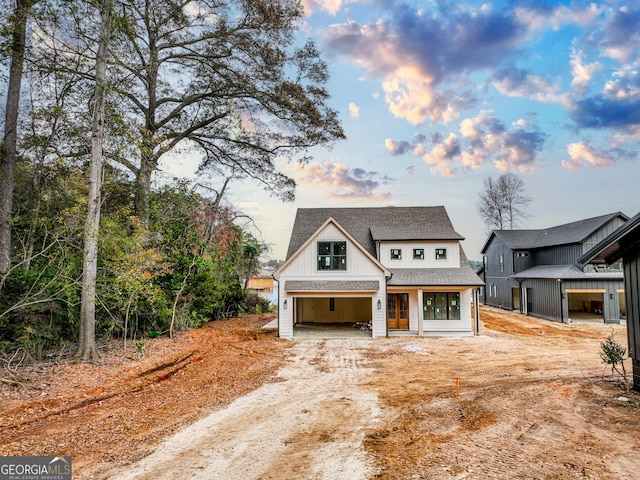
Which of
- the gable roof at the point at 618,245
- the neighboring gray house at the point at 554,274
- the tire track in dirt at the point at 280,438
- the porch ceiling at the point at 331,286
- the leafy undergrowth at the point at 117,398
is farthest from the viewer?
the neighboring gray house at the point at 554,274

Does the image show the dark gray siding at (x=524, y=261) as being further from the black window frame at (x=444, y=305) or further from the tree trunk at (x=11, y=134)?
the tree trunk at (x=11, y=134)

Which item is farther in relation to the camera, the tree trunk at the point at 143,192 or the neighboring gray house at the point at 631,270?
the tree trunk at the point at 143,192

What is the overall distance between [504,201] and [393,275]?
970 inches

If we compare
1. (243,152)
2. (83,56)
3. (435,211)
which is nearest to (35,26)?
(83,56)

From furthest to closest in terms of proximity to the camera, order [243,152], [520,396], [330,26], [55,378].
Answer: [243,152] → [330,26] → [55,378] → [520,396]

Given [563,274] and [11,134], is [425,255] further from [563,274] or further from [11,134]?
[11,134]

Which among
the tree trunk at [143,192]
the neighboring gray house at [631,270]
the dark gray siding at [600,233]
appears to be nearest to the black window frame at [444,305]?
the neighboring gray house at [631,270]

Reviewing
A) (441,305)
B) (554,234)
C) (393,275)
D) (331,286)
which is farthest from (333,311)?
(554,234)

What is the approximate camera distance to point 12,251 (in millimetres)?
9789

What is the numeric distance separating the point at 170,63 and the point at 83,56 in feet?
15.4

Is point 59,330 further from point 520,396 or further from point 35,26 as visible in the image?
point 520,396

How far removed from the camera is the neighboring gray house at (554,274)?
18984 mm

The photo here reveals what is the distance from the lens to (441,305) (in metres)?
15.9

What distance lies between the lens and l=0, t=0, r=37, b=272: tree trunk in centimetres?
902
